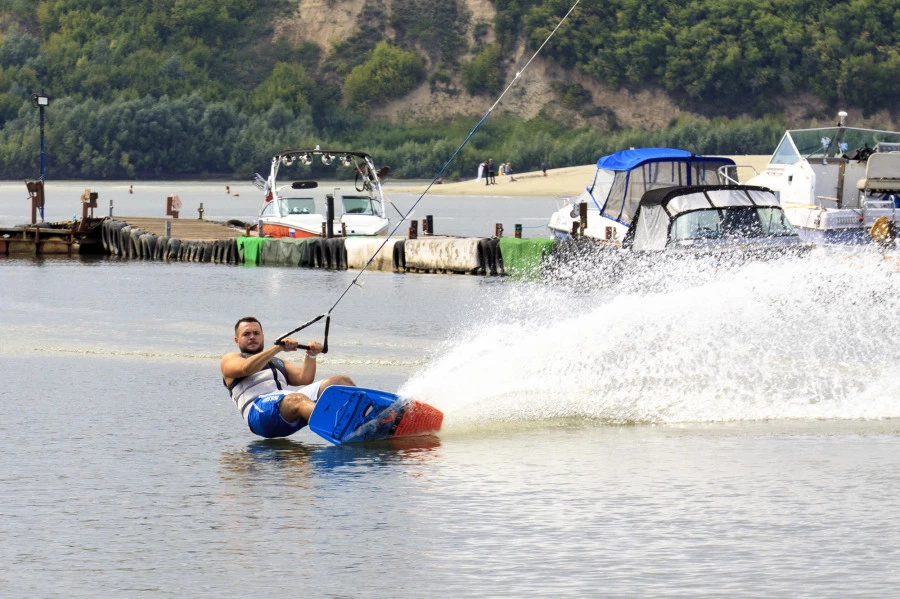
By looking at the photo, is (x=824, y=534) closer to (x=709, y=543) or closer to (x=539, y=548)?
(x=709, y=543)

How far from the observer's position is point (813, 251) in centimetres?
2547

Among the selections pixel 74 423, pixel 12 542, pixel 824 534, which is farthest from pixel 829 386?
pixel 12 542

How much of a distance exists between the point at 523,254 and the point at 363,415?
21856 mm

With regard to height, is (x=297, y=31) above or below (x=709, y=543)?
above

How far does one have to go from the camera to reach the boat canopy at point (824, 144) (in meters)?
33.2

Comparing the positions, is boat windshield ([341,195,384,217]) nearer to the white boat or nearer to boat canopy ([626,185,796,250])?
the white boat

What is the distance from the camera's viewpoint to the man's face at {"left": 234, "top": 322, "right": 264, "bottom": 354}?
1283 centimetres

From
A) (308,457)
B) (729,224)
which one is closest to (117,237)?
(729,224)

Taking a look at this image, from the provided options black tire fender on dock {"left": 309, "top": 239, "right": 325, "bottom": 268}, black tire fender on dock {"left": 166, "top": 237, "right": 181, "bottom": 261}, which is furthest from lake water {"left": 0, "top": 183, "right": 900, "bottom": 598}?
black tire fender on dock {"left": 166, "top": 237, "right": 181, "bottom": 261}

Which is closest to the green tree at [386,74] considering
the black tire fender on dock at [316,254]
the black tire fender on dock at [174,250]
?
the black tire fender on dock at [174,250]

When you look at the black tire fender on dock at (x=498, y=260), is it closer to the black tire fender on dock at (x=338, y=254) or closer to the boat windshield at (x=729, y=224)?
the black tire fender on dock at (x=338, y=254)

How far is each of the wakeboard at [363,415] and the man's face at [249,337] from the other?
71cm

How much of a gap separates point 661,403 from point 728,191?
12840 millimetres

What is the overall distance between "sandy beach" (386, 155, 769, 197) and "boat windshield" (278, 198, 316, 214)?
59.8 m
